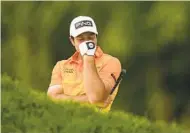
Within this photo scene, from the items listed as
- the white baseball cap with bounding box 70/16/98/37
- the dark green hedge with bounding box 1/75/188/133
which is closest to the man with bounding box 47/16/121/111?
the white baseball cap with bounding box 70/16/98/37

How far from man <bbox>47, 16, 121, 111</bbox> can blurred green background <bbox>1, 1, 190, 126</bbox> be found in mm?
80

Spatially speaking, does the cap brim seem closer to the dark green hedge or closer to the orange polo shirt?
the orange polo shirt

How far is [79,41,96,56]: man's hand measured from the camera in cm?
515

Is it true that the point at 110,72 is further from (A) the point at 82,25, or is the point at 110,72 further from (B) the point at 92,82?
(A) the point at 82,25

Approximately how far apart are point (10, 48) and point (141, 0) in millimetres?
1282

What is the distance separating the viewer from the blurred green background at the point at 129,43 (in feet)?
17.5

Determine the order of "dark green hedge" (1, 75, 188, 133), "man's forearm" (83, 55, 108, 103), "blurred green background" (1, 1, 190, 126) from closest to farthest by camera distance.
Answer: "dark green hedge" (1, 75, 188, 133) → "man's forearm" (83, 55, 108, 103) → "blurred green background" (1, 1, 190, 126)

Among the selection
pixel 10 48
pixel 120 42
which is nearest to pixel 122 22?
pixel 120 42

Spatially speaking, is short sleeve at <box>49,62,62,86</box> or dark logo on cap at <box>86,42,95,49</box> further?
short sleeve at <box>49,62,62,86</box>

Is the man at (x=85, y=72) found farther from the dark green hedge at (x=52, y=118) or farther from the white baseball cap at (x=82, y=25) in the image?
the dark green hedge at (x=52, y=118)

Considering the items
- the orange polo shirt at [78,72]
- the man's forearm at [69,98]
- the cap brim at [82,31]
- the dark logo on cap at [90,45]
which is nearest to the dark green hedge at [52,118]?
the man's forearm at [69,98]

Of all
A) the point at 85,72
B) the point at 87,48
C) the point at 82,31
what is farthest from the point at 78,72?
the point at 82,31

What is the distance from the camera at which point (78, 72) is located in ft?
17.0

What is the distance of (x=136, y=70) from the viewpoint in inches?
211
